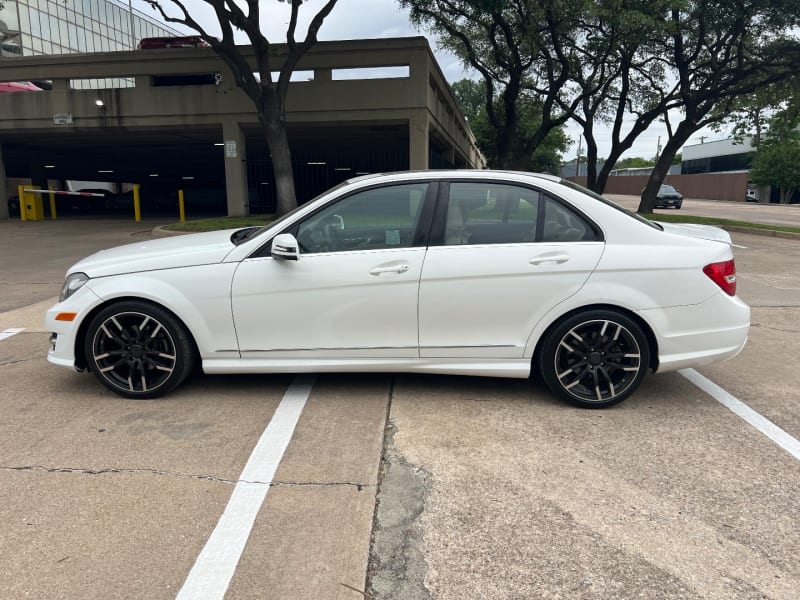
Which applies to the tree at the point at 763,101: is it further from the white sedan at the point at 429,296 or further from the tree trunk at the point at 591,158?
the white sedan at the point at 429,296

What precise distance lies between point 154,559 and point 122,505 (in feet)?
1.71

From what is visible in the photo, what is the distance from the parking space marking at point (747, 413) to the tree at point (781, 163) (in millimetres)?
50826

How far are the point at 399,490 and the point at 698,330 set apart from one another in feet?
7.92

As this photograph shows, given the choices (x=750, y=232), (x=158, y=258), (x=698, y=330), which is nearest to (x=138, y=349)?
(x=158, y=258)

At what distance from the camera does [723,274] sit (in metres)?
4.01

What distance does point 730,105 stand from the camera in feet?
74.2

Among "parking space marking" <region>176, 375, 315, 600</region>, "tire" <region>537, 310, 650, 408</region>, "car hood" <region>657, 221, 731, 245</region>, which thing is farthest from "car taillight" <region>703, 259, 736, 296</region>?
"parking space marking" <region>176, 375, 315, 600</region>

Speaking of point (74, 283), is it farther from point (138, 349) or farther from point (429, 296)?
point (429, 296)

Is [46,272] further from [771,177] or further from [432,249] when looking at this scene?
[771,177]

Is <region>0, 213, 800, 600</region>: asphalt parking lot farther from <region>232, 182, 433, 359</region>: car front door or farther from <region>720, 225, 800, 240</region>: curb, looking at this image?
<region>720, 225, 800, 240</region>: curb

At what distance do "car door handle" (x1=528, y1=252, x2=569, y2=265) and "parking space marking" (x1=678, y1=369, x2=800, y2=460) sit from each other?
1625mm

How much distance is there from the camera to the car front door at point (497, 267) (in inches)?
156

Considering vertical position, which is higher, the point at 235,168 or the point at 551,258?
the point at 235,168

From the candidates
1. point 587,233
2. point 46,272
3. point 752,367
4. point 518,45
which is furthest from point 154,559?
point 518,45
